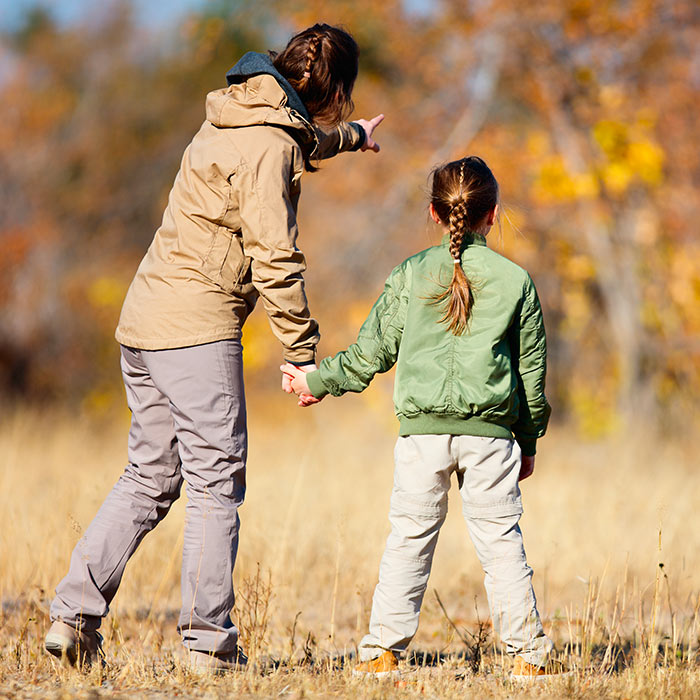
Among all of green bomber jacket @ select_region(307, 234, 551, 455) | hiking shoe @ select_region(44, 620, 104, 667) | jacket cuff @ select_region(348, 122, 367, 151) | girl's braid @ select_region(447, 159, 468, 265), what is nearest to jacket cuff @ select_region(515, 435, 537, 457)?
green bomber jacket @ select_region(307, 234, 551, 455)

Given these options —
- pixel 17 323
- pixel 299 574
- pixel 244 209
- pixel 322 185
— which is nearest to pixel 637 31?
pixel 322 185

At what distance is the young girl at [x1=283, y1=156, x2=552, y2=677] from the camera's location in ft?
9.36

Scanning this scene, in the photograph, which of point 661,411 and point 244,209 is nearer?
point 244,209

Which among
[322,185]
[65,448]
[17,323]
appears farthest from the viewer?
[17,323]

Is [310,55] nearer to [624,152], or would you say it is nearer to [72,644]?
[72,644]

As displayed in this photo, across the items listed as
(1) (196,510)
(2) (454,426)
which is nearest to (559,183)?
(2) (454,426)

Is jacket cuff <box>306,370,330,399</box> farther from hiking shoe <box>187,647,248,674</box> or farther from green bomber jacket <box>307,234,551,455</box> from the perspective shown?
hiking shoe <box>187,647,248,674</box>

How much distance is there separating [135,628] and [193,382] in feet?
4.92

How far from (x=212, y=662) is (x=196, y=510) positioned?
0.46 metres

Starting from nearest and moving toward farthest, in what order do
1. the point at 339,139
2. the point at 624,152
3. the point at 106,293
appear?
the point at 339,139 < the point at 624,152 < the point at 106,293

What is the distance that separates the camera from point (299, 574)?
4625 mm

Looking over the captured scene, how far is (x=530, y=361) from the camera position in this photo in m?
2.96

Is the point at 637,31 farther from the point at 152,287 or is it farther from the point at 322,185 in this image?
the point at 152,287

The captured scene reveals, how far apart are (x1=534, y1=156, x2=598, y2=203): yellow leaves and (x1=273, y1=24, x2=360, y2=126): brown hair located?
6139 mm
